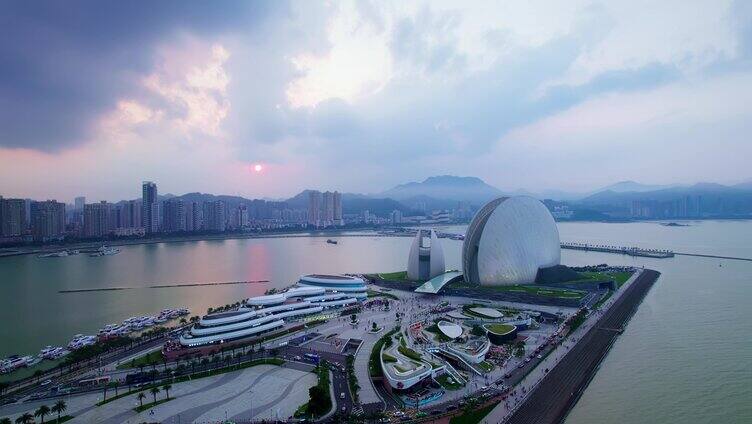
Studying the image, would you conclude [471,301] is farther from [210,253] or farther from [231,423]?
[210,253]

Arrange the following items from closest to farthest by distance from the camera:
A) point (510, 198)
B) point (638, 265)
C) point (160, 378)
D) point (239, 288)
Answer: point (160, 378), point (510, 198), point (239, 288), point (638, 265)

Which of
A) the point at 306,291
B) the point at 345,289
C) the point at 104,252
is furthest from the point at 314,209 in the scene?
the point at 306,291

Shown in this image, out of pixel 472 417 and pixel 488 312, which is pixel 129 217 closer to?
pixel 488 312

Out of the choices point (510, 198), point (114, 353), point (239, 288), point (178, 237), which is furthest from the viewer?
point (178, 237)

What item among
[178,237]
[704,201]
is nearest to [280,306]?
[178,237]

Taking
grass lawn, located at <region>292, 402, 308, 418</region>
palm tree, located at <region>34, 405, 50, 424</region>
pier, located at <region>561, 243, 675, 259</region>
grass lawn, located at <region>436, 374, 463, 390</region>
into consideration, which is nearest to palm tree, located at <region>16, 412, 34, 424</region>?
palm tree, located at <region>34, 405, 50, 424</region>
